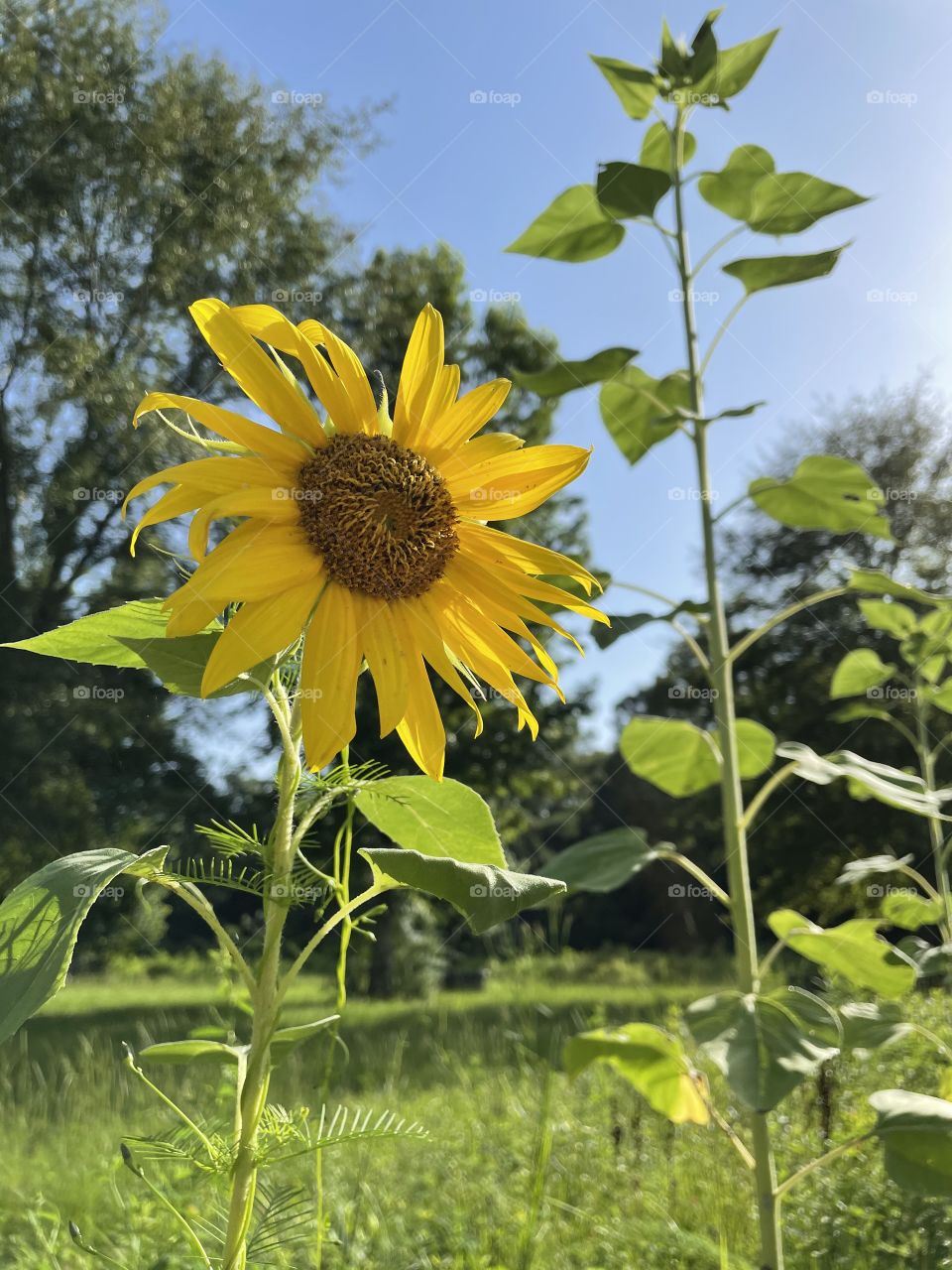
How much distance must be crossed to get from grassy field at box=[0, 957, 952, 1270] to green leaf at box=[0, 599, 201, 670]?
0.46m

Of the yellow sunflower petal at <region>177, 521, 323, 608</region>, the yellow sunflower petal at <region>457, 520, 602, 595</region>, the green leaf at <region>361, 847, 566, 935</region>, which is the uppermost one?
the yellow sunflower petal at <region>457, 520, 602, 595</region>

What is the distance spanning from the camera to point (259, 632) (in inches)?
30.2

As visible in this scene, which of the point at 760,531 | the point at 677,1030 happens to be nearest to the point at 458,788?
the point at 677,1030

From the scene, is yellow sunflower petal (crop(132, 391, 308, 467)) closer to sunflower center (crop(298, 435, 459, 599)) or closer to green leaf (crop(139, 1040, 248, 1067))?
sunflower center (crop(298, 435, 459, 599))

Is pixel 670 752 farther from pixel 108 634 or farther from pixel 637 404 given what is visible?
pixel 108 634

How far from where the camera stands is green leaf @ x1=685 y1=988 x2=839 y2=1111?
122 cm

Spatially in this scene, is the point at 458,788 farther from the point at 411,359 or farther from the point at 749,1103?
the point at 749,1103

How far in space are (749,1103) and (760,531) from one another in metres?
14.3

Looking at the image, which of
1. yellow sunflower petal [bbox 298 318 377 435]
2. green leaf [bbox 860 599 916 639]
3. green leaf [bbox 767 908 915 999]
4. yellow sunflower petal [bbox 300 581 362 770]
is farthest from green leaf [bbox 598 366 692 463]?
yellow sunflower petal [bbox 300 581 362 770]

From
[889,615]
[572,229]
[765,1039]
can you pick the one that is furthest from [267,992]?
[889,615]

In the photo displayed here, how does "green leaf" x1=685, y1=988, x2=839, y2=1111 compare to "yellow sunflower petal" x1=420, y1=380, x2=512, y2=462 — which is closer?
"yellow sunflower petal" x1=420, y1=380, x2=512, y2=462

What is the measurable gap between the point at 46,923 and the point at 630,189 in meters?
1.41

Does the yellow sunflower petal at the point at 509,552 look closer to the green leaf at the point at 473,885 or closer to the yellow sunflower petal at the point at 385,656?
the yellow sunflower petal at the point at 385,656

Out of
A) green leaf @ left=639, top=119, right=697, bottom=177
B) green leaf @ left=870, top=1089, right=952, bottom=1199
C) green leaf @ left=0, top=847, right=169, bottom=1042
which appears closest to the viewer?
green leaf @ left=0, top=847, right=169, bottom=1042
